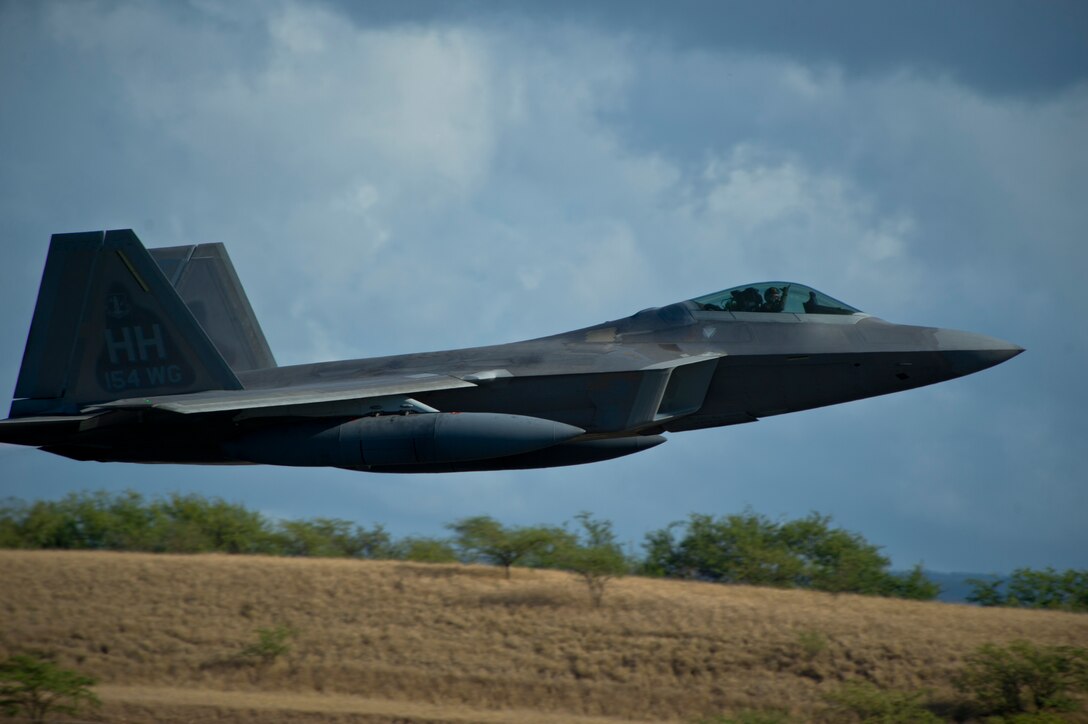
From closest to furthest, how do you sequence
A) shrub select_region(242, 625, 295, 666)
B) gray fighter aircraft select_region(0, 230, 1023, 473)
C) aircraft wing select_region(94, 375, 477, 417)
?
1. aircraft wing select_region(94, 375, 477, 417)
2. gray fighter aircraft select_region(0, 230, 1023, 473)
3. shrub select_region(242, 625, 295, 666)

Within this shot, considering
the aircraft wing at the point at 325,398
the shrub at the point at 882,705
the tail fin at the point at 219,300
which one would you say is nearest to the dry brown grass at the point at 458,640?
the shrub at the point at 882,705

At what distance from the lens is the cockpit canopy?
577 inches

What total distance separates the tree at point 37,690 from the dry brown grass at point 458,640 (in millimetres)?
1095

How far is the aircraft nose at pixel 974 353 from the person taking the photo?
1393 centimetres

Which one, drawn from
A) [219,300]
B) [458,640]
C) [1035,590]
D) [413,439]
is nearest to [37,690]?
[219,300]

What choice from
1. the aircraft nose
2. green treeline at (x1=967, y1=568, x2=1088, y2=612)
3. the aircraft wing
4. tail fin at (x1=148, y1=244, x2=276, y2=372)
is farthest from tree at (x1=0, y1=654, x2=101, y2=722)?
green treeline at (x1=967, y1=568, x2=1088, y2=612)

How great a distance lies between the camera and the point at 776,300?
14.7m

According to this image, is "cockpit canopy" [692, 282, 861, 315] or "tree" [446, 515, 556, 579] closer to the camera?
"cockpit canopy" [692, 282, 861, 315]

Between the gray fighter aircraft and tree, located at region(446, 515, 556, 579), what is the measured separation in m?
11.6

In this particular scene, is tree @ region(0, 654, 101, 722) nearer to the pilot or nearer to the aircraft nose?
the pilot

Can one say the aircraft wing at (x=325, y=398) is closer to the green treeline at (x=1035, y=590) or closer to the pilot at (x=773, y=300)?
the pilot at (x=773, y=300)

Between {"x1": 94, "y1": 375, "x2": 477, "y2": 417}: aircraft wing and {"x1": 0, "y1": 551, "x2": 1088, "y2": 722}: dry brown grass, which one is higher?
{"x1": 94, "y1": 375, "x2": 477, "y2": 417}: aircraft wing

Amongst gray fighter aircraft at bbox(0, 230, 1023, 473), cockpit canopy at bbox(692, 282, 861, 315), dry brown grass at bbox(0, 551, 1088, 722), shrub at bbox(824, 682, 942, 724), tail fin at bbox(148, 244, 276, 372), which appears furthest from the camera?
dry brown grass at bbox(0, 551, 1088, 722)

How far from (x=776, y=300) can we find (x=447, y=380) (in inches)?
188
